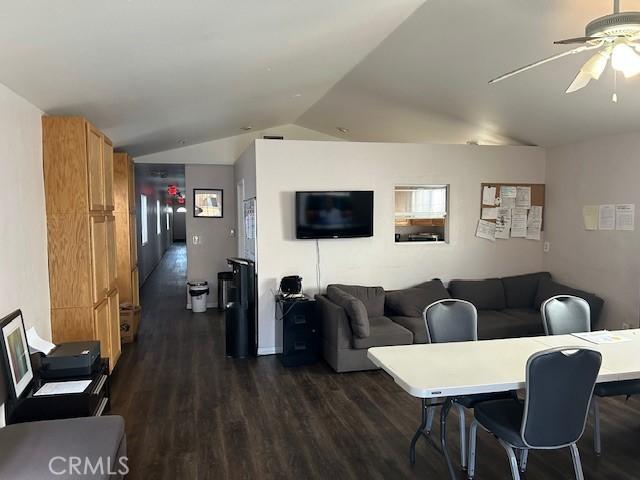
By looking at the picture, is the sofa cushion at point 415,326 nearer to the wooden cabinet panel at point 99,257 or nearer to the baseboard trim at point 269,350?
the baseboard trim at point 269,350

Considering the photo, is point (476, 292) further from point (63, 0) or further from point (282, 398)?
point (63, 0)

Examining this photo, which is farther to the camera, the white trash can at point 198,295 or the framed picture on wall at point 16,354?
the white trash can at point 198,295

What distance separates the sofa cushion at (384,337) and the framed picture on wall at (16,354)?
2.78 meters

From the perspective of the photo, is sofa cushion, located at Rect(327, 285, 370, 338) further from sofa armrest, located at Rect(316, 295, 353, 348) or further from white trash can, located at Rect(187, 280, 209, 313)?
white trash can, located at Rect(187, 280, 209, 313)

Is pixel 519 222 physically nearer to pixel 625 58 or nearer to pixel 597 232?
pixel 597 232

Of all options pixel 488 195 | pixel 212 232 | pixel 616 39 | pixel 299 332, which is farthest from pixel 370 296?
pixel 212 232

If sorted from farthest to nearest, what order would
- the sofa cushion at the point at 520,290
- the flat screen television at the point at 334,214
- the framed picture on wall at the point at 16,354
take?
the sofa cushion at the point at 520,290 < the flat screen television at the point at 334,214 < the framed picture on wall at the point at 16,354

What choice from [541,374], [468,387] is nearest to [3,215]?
[468,387]

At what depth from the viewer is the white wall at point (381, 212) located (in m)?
5.19

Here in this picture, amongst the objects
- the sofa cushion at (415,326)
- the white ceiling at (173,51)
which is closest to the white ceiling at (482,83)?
the white ceiling at (173,51)

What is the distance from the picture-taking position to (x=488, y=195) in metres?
5.86

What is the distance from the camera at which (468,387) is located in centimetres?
229

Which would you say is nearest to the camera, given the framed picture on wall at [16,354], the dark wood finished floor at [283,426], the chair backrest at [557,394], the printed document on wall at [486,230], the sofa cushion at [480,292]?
the chair backrest at [557,394]

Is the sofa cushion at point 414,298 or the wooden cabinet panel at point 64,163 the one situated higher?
the wooden cabinet panel at point 64,163
